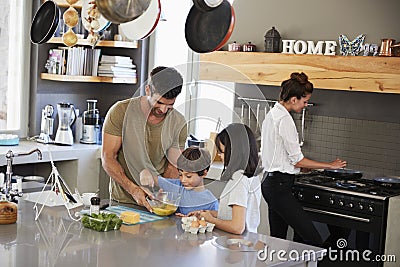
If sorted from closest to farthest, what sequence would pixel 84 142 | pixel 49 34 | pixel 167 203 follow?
pixel 49 34 < pixel 167 203 < pixel 84 142

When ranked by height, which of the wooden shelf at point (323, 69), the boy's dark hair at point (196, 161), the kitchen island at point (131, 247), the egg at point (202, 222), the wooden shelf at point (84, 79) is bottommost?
the kitchen island at point (131, 247)

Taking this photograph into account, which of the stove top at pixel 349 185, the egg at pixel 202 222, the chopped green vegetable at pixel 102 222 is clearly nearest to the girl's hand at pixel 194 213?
the egg at pixel 202 222

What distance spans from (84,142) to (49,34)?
290cm

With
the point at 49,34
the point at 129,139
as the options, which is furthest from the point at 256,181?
the point at 49,34

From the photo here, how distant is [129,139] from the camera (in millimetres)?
3578

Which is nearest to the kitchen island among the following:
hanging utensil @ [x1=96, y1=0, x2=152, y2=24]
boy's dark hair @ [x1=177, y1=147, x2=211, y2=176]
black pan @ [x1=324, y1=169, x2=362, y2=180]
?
boy's dark hair @ [x1=177, y1=147, x2=211, y2=176]

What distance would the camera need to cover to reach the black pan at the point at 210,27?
2.67 m

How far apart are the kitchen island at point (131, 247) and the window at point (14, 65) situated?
8.80ft

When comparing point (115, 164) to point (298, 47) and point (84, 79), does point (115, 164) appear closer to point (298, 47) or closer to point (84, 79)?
point (298, 47)

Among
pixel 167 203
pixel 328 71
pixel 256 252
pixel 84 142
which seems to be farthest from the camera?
pixel 84 142

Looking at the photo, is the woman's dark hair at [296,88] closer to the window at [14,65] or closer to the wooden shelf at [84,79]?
the wooden shelf at [84,79]

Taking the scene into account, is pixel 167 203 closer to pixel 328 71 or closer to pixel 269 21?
pixel 328 71

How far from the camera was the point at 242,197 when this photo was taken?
10.5 ft

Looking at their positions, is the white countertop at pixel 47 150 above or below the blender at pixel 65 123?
below
